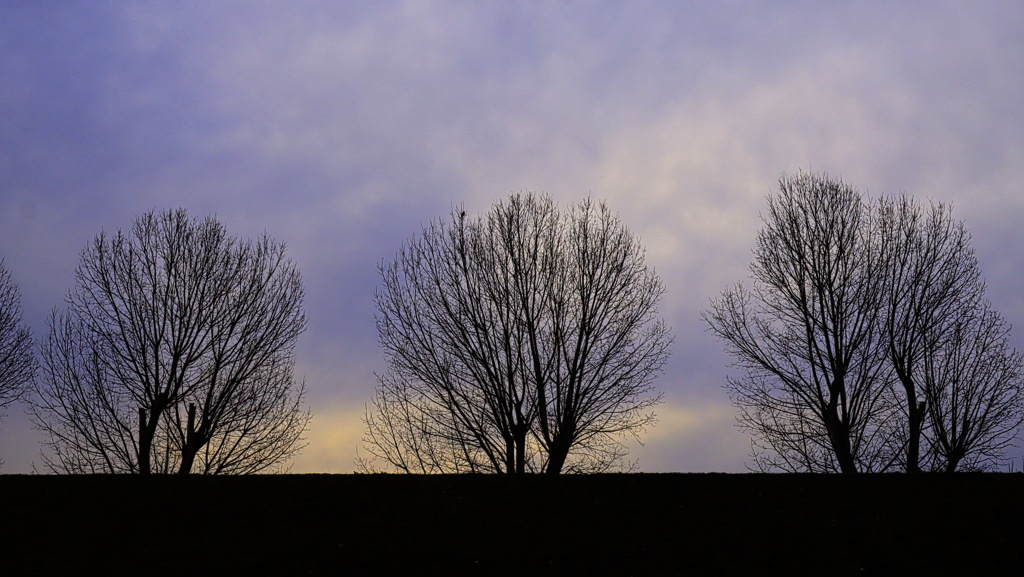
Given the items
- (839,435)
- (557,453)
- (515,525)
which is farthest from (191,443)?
(839,435)

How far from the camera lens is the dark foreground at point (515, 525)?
860 centimetres

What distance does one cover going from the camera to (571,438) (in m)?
16.6

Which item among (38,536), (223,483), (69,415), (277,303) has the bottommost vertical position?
(38,536)

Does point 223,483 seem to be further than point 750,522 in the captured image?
Yes

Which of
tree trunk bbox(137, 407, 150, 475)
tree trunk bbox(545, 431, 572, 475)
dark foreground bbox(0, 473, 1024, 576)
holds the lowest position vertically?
dark foreground bbox(0, 473, 1024, 576)

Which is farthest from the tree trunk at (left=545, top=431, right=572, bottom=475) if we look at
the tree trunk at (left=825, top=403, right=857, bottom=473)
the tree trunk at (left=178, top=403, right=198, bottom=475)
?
the tree trunk at (left=178, top=403, right=198, bottom=475)

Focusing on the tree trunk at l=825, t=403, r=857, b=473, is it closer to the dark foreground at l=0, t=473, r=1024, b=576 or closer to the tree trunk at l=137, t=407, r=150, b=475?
the dark foreground at l=0, t=473, r=1024, b=576

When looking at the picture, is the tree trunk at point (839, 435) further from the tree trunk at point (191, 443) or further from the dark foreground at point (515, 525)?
the tree trunk at point (191, 443)

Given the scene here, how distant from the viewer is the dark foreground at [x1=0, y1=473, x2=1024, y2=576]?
28.2 feet

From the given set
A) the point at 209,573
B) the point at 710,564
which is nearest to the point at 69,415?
the point at 209,573

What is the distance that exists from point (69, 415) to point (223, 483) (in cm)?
944

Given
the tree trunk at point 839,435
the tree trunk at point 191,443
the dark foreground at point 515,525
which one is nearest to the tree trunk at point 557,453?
the dark foreground at point 515,525

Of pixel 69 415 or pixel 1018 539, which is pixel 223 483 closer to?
pixel 69 415

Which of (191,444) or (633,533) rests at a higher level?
(191,444)
